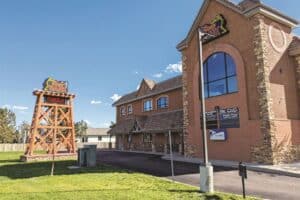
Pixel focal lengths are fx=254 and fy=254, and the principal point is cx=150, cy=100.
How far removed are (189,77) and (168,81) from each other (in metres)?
9.14

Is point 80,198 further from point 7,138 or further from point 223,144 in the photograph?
point 7,138

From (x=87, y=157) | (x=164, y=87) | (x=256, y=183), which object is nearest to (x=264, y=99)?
(x=256, y=183)

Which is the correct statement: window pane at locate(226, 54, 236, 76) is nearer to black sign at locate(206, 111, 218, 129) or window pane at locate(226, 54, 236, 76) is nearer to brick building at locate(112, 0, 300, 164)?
brick building at locate(112, 0, 300, 164)

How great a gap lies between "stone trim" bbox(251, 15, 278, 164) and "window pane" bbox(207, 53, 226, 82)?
328cm

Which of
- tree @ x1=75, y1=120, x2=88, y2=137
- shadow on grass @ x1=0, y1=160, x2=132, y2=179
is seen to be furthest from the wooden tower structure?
tree @ x1=75, y1=120, x2=88, y2=137

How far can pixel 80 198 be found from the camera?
8953 mm

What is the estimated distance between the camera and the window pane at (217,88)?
20853 millimetres

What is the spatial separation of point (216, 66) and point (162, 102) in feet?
39.2

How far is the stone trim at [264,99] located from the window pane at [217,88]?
323 cm

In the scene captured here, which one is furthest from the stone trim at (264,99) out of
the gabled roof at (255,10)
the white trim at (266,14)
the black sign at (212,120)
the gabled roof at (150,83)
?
the gabled roof at (150,83)

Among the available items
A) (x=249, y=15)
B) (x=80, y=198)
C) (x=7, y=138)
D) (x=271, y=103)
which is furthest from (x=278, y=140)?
(x=7, y=138)

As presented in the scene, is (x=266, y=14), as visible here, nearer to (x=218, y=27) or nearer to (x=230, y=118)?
(x=218, y=27)

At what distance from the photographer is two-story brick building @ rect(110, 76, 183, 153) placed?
28.9 m

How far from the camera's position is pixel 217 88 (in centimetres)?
2130
